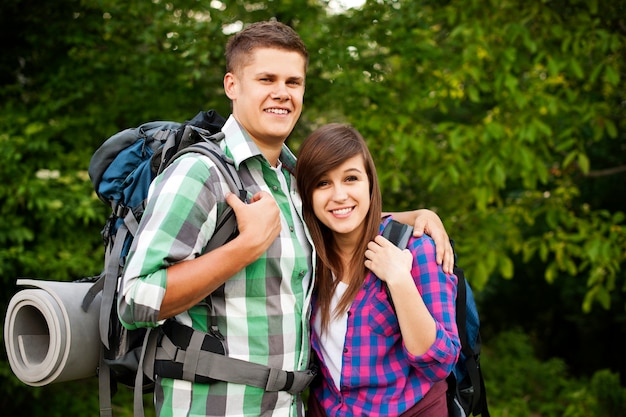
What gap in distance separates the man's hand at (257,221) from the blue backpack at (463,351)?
0.53 m

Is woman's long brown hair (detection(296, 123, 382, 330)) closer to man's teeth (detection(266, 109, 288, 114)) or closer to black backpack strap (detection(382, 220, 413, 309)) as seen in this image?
black backpack strap (detection(382, 220, 413, 309))

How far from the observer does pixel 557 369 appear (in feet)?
26.0

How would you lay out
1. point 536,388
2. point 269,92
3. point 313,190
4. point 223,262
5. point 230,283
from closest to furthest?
point 223,262, point 230,283, point 269,92, point 313,190, point 536,388

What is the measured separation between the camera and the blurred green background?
3.84 metres

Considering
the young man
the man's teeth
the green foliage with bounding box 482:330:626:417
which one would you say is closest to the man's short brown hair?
the young man

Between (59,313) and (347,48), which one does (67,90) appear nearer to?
(347,48)

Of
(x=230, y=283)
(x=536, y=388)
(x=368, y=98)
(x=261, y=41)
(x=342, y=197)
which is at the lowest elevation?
(x=536, y=388)

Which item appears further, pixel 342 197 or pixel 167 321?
pixel 342 197

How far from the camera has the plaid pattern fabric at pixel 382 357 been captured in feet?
6.33

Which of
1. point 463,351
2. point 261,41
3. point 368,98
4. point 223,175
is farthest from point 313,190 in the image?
point 368,98

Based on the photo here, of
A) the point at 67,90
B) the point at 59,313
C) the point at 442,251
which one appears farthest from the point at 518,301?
the point at 59,313

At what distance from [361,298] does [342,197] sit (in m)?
0.33

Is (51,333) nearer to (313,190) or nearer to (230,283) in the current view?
(230,283)

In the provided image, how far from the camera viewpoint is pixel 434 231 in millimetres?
2100
